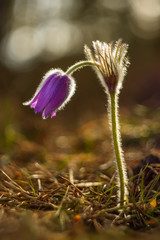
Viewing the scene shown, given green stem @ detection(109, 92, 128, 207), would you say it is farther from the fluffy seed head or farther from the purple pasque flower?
the purple pasque flower

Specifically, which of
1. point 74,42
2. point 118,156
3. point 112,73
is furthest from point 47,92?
point 74,42

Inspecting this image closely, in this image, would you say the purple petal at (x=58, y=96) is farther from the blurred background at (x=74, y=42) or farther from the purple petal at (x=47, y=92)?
the blurred background at (x=74, y=42)

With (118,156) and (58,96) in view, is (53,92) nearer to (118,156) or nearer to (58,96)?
(58,96)

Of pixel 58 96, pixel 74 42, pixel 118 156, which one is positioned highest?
pixel 74 42

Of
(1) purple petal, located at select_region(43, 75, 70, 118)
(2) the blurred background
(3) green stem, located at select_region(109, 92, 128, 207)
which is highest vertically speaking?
(2) the blurred background

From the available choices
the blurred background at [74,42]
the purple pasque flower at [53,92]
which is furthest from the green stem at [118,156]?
the blurred background at [74,42]

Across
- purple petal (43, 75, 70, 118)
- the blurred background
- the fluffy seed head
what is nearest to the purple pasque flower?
purple petal (43, 75, 70, 118)

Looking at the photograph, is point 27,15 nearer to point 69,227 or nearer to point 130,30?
point 130,30
